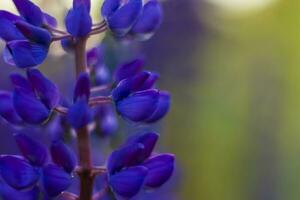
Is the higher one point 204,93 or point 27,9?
point 27,9

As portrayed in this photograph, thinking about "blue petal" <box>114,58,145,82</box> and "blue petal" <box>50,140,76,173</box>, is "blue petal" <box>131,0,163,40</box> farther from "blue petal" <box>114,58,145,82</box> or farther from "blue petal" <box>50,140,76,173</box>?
"blue petal" <box>50,140,76,173</box>

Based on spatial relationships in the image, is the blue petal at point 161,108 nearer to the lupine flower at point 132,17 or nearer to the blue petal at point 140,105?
the blue petal at point 140,105

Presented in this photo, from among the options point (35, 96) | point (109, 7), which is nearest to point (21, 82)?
point (35, 96)

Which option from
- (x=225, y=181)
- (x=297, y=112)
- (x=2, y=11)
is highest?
(x=2, y=11)

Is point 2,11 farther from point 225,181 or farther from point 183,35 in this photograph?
point 183,35

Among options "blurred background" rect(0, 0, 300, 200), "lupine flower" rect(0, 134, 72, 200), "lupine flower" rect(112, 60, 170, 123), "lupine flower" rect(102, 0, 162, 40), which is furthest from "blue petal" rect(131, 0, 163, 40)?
"blurred background" rect(0, 0, 300, 200)

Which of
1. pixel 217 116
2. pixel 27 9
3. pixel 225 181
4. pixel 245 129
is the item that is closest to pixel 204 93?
pixel 217 116

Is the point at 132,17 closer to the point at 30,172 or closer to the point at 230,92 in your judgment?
the point at 30,172
